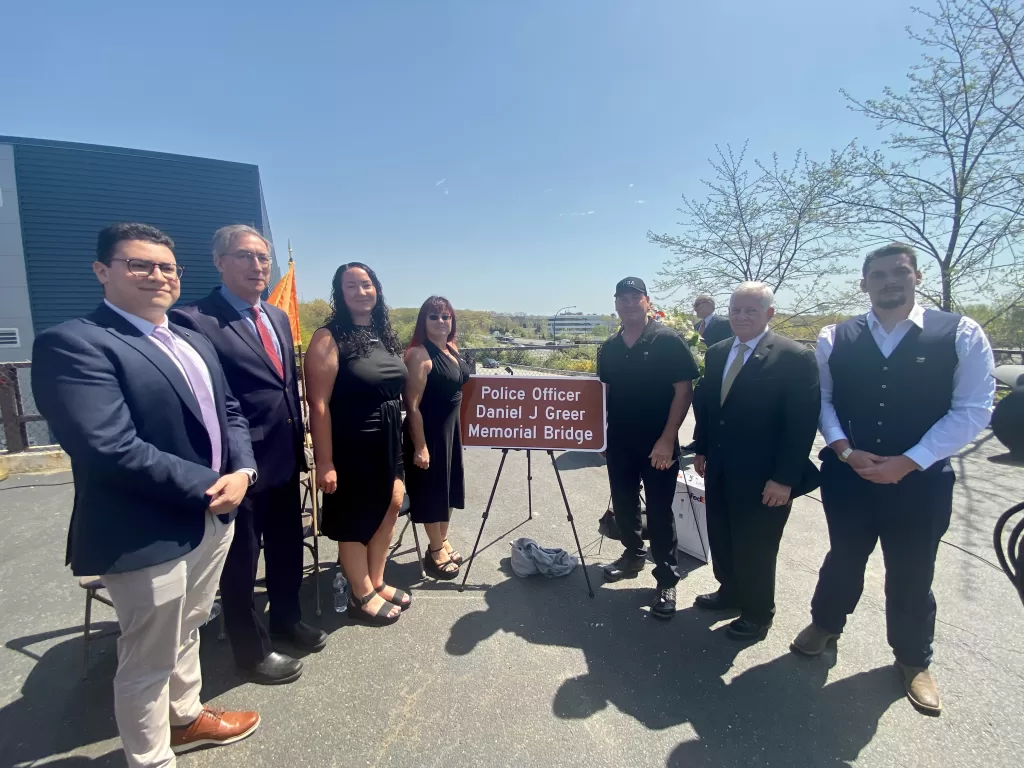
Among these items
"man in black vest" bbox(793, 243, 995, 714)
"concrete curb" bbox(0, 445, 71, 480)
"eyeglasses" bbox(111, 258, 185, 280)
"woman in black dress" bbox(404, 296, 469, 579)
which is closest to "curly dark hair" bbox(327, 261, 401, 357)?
"woman in black dress" bbox(404, 296, 469, 579)

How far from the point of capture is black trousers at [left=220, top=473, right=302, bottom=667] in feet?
7.75

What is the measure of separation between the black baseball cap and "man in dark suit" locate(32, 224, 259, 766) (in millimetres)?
2459

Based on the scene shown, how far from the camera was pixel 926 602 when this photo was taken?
239 cm

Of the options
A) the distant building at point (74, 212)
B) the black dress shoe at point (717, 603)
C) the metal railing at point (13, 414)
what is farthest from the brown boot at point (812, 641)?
the distant building at point (74, 212)

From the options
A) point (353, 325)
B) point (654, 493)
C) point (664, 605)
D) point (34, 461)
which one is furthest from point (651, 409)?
point (34, 461)

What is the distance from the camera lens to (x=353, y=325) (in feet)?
9.31

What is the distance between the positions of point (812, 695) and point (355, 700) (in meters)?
2.40

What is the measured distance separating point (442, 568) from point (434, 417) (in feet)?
4.08

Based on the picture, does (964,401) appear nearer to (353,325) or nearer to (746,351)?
(746,351)

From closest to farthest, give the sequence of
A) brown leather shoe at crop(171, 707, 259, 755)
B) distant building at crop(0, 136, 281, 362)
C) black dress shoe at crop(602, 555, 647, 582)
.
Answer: brown leather shoe at crop(171, 707, 259, 755)
black dress shoe at crop(602, 555, 647, 582)
distant building at crop(0, 136, 281, 362)

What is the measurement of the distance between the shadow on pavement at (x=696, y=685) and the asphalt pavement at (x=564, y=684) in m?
0.01

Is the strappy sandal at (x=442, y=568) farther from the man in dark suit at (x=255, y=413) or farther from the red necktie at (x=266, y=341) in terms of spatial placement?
the red necktie at (x=266, y=341)

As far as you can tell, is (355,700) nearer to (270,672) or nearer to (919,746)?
(270,672)

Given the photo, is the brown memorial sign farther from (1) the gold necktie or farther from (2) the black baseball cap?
(1) the gold necktie
